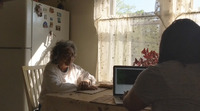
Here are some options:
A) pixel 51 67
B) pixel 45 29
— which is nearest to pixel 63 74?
pixel 51 67

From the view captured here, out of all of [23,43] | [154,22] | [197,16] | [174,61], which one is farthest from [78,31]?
[174,61]

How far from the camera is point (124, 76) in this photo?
1500 mm

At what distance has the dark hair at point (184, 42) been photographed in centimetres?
83

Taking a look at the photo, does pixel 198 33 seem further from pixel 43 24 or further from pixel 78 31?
pixel 78 31

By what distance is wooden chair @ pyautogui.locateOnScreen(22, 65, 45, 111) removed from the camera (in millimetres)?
1849

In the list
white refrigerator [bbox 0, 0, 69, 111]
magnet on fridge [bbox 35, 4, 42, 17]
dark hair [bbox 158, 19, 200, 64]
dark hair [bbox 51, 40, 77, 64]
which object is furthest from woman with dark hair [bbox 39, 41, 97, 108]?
dark hair [bbox 158, 19, 200, 64]

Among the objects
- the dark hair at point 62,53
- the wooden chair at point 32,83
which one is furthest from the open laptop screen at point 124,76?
the wooden chair at point 32,83

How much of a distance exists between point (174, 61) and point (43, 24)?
6.75ft

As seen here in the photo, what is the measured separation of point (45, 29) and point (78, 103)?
155 centimetres

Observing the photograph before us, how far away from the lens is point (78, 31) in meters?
3.05

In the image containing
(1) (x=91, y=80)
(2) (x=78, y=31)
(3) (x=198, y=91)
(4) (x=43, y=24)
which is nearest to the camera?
(3) (x=198, y=91)

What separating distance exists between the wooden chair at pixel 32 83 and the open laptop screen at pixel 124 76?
0.87 meters

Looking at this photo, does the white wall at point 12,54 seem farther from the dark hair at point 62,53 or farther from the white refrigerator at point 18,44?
the dark hair at point 62,53

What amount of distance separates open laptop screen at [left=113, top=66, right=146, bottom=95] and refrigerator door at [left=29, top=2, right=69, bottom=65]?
1.32m
